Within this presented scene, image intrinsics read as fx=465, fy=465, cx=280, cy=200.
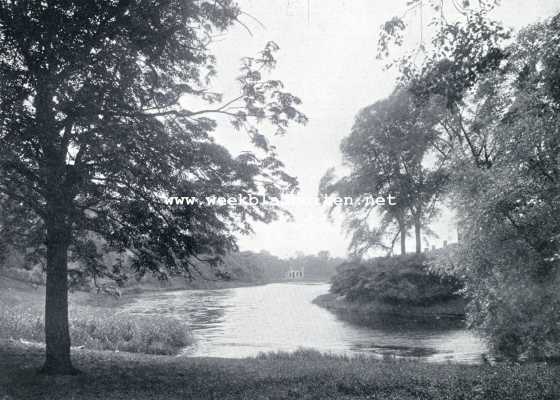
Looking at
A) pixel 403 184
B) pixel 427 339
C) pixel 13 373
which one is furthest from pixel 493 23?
pixel 403 184

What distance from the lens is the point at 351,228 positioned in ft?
164

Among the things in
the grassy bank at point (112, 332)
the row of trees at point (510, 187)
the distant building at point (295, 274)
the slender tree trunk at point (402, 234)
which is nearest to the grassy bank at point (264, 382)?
the row of trees at point (510, 187)

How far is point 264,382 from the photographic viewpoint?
11086 mm

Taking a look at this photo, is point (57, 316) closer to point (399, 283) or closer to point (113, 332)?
point (113, 332)

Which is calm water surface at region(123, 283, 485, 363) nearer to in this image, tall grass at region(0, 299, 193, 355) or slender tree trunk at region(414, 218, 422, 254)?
tall grass at region(0, 299, 193, 355)

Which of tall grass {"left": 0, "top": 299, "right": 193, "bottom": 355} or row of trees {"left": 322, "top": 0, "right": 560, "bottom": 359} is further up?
row of trees {"left": 322, "top": 0, "right": 560, "bottom": 359}

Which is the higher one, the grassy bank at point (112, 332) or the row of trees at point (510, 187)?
the row of trees at point (510, 187)

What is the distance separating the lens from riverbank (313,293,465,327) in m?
35.4

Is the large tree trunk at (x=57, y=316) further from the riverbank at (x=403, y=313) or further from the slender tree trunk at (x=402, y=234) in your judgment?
the slender tree trunk at (x=402, y=234)

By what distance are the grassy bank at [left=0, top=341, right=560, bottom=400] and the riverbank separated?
22845 millimetres

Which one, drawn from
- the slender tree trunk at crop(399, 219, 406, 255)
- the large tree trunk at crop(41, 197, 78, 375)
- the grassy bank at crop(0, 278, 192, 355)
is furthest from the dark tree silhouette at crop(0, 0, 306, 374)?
the slender tree trunk at crop(399, 219, 406, 255)

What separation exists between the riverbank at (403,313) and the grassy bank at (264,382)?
2284 centimetres

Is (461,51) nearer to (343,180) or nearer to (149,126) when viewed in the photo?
(149,126)

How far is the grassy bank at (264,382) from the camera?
9688 mm
